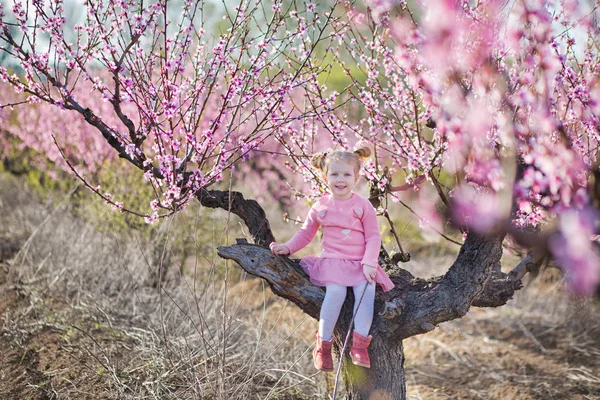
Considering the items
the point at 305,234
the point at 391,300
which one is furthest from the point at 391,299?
the point at 305,234

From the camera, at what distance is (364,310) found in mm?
2746

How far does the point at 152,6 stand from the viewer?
307 cm

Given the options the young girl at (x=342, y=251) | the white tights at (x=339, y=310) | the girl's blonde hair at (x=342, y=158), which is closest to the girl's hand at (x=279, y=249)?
the young girl at (x=342, y=251)

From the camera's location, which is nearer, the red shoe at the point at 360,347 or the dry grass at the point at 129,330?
the red shoe at the point at 360,347

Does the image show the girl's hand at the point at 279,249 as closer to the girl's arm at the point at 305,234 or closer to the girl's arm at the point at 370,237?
the girl's arm at the point at 305,234

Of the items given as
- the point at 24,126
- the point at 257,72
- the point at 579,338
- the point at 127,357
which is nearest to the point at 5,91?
the point at 24,126

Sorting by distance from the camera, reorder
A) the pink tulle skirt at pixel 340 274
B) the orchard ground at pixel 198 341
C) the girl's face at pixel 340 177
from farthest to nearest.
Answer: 1. the orchard ground at pixel 198 341
2. the girl's face at pixel 340 177
3. the pink tulle skirt at pixel 340 274

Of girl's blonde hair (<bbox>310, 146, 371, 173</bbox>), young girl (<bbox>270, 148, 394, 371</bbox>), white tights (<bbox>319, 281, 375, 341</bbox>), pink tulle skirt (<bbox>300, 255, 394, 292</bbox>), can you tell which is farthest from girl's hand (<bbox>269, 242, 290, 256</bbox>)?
girl's blonde hair (<bbox>310, 146, 371, 173</bbox>)

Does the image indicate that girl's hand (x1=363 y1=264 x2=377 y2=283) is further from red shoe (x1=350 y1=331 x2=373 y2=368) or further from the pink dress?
red shoe (x1=350 y1=331 x2=373 y2=368)

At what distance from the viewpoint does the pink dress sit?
9.28 ft

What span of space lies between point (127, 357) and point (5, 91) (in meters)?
8.11

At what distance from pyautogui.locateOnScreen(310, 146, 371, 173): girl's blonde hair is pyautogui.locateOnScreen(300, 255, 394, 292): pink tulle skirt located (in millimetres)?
442

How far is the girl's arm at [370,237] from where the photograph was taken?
9.19ft

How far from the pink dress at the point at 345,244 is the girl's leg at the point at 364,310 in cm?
5
